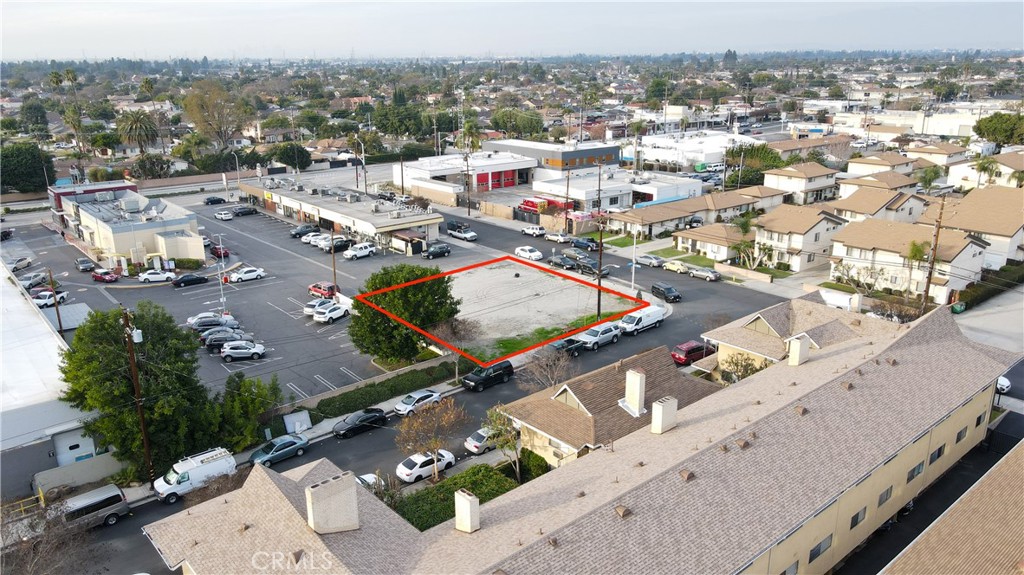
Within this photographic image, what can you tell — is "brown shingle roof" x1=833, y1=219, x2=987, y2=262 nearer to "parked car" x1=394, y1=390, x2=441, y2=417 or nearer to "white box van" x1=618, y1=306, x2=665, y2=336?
"white box van" x1=618, y1=306, x2=665, y2=336

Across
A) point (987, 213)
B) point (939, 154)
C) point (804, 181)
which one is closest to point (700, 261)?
point (987, 213)

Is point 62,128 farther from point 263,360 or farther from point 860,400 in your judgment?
point 860,400

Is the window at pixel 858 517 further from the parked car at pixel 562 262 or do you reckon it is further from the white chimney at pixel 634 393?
the parked car at pixel 562 262

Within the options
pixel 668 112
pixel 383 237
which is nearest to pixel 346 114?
pixel 668 112

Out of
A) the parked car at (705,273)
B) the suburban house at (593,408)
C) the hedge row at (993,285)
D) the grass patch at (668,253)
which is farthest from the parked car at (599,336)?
the hedge row at (993,285)

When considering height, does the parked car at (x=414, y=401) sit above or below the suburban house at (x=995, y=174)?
below

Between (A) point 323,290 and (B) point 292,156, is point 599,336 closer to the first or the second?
(A) point 323,290
